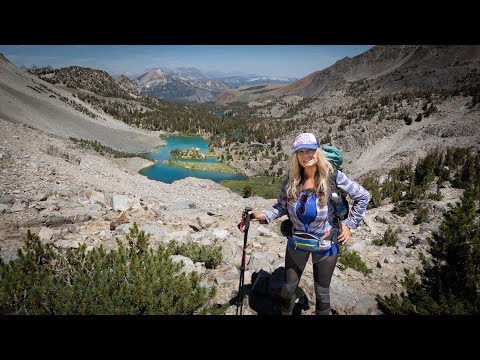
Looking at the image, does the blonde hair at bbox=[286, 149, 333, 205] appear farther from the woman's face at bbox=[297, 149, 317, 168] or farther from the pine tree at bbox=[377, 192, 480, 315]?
the pine tree at bbox=[377, 192, 480, 315]

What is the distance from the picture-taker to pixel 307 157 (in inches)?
121

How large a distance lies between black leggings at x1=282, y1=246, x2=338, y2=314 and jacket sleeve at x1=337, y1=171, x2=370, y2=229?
1.51 ft

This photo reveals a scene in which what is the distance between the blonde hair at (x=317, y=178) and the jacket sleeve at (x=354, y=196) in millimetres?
172

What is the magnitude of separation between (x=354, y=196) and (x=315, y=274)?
3.53ft

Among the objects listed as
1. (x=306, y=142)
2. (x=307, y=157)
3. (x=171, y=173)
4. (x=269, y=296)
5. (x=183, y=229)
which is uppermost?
(x=171, y=173)

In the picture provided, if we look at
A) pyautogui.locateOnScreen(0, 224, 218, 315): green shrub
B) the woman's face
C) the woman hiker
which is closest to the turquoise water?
pyautogui.locateOnScreen(0, 224, 218, 315): green shrub

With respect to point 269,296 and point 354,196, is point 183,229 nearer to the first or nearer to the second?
point 269,296

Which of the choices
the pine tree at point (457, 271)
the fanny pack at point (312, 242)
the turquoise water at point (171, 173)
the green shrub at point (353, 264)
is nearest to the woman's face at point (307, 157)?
the fanny pack at point (312, 242)

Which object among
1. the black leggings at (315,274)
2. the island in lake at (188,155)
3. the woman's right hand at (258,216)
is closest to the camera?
the black leggings at (315,274)

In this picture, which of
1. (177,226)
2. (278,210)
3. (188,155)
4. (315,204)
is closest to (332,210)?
(315,204)

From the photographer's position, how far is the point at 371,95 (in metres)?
75.2

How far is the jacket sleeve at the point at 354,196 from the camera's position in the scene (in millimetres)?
3115

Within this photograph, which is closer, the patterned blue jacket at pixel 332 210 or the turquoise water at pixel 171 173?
the patterned blue jacket at pixel 332 210

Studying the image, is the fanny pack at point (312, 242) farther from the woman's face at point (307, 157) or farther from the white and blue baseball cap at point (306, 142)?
the white and blue baseball cap at point (306, 142)
